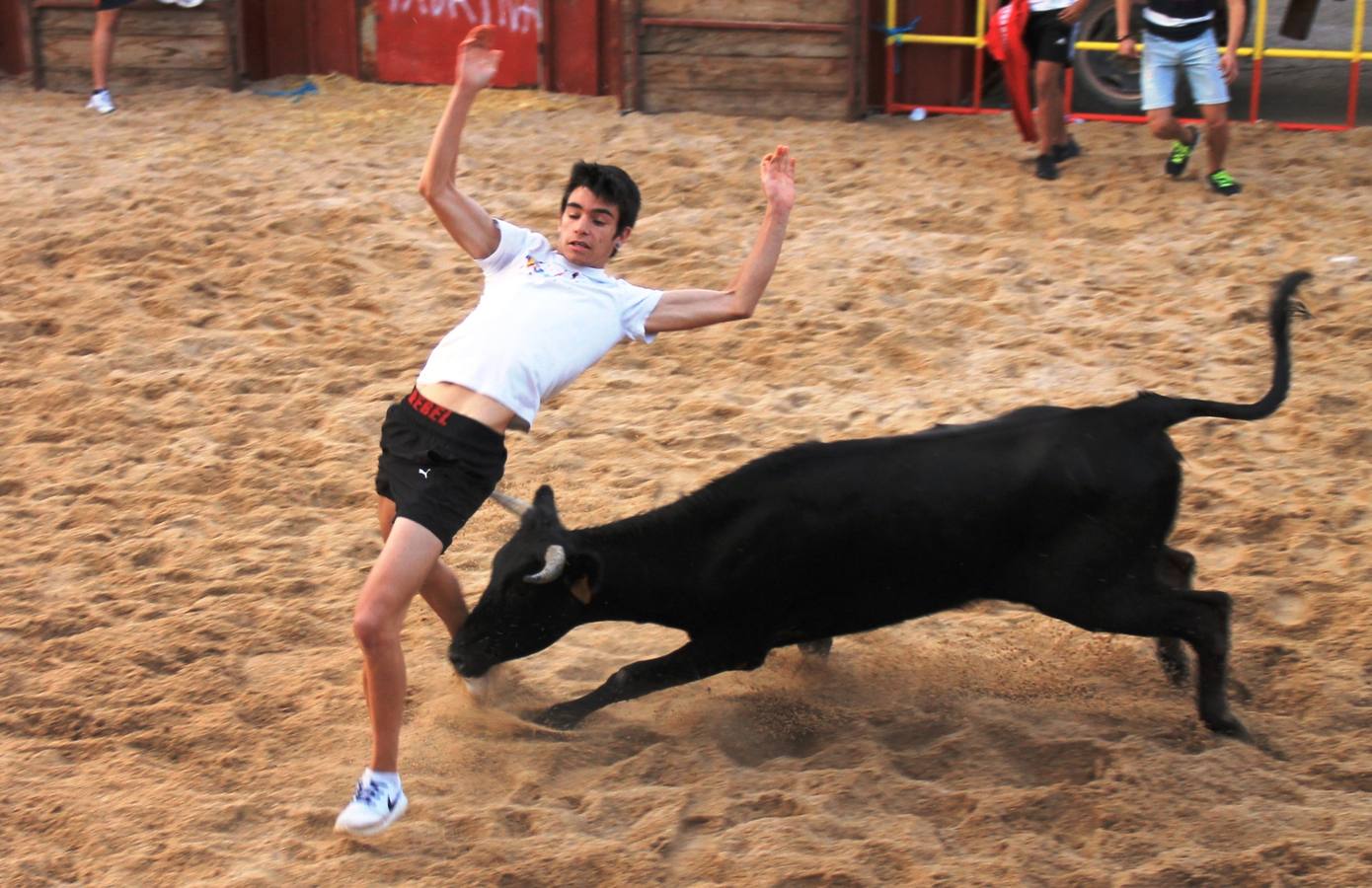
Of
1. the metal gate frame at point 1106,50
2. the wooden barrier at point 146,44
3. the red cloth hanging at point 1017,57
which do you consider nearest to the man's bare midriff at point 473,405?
the red cloth hanging at point 1017,57

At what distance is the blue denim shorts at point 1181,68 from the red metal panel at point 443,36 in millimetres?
4359

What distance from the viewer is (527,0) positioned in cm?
1083

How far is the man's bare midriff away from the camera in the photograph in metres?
3.79

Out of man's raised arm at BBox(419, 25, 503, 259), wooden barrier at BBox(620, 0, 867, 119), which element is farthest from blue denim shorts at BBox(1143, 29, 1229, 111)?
man's raised arm at BBox(419, 25, 503, 259)

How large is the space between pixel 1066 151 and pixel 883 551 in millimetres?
5683

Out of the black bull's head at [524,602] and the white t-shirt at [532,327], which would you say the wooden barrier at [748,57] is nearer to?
the white t-shirt at [532,327]

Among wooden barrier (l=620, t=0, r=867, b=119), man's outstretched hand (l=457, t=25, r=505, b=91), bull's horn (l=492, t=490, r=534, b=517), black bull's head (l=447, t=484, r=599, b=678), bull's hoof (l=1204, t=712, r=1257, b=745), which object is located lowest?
bull's hoof (l=1204, t=712, r=1257, b=745)

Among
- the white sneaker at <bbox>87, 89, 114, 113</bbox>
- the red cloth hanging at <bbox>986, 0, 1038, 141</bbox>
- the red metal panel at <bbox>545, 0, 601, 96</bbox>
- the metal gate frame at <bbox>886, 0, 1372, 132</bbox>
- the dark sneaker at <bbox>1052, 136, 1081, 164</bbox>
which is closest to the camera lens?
the dark sneaker at <bbox>1052, 136, 1081, 164</bbox>

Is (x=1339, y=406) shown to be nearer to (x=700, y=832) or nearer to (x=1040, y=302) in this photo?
(x=1040, y=302)

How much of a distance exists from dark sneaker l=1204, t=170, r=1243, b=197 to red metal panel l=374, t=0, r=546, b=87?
15.8ft

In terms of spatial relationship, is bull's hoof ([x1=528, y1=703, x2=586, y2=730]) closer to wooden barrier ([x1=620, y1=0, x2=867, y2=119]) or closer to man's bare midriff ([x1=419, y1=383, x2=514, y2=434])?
man's bare midriff ([x1=419, y1=383, x2=514, y2=434])

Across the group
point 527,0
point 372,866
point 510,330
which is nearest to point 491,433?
point 510,330

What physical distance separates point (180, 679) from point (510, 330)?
1.51 meters

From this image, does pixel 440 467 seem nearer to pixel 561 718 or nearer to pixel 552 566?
pixel 552 566
